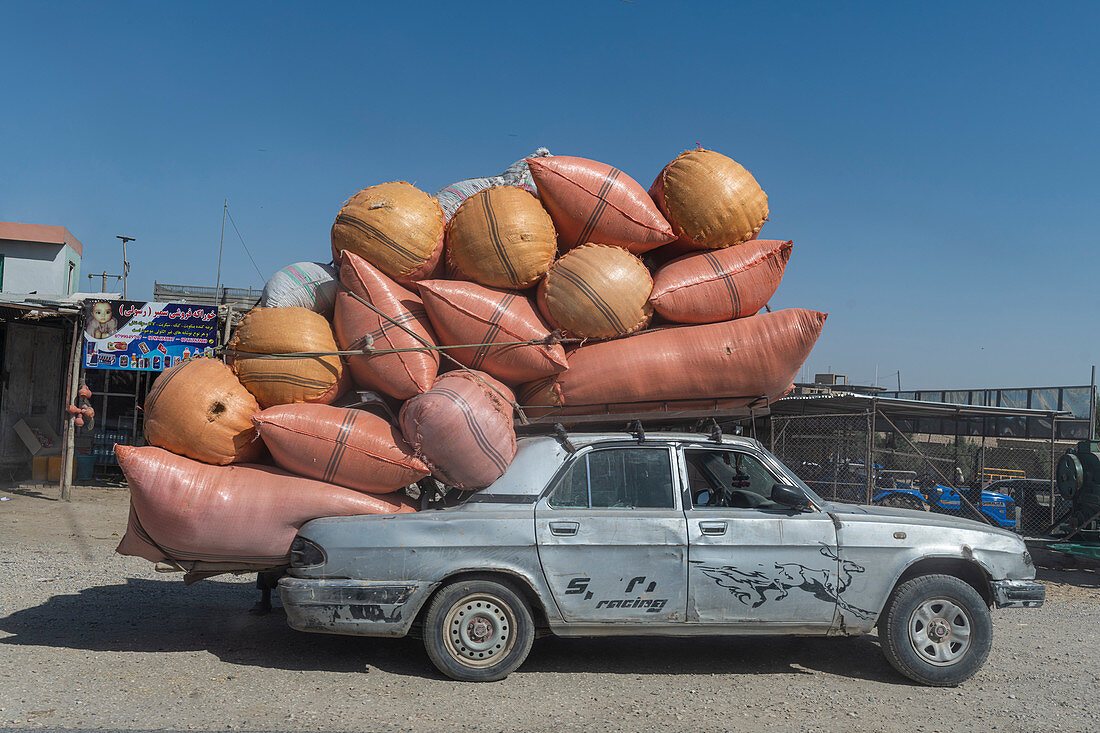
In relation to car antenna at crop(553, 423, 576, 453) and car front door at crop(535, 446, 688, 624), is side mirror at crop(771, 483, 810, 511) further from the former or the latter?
car antenna at crop(553, 423, 576, 453)

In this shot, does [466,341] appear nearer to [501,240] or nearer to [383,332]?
[383,332]

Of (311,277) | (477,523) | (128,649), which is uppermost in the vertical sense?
(311,277)

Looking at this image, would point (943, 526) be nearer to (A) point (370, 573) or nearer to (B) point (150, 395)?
(A) point (370, 573)

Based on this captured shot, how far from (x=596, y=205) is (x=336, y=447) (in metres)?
2.40

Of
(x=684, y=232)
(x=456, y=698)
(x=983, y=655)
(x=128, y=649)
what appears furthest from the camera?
(x=684, y=232)

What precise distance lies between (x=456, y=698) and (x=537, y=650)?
110 cm

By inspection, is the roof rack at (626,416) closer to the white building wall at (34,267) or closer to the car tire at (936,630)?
the car tire at (936,630)

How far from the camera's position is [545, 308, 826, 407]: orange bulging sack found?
5.12 meters

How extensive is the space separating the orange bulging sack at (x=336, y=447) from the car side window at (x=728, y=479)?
1.75 meters

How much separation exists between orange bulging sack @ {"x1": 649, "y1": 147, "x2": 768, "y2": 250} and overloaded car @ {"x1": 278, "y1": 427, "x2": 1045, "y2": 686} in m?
1.60

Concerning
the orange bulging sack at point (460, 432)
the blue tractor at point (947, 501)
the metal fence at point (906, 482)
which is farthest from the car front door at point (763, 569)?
the blue tractor at point (947, 501)

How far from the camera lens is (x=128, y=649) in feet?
16.5

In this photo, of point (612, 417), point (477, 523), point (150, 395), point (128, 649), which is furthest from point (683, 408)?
point (128, 649)

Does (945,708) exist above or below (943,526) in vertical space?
below
